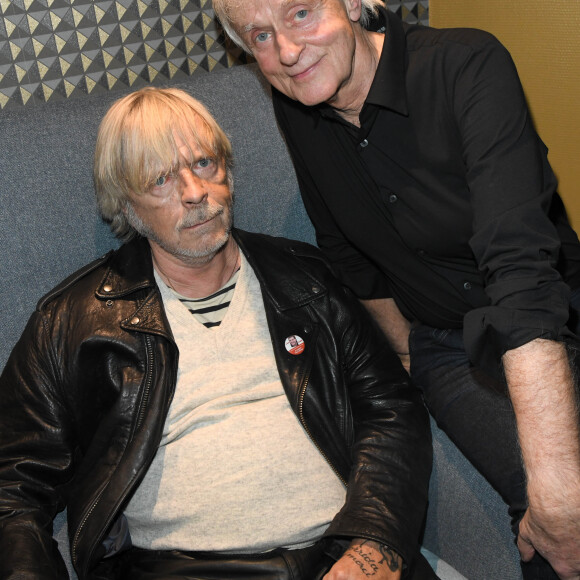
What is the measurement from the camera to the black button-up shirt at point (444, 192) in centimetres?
143

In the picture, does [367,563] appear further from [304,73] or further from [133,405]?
[304,73]

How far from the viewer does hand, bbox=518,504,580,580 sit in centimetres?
144

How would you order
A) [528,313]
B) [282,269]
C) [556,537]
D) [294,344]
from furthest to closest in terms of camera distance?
[282,269]
[294,344]
[556,537]
[528,313]

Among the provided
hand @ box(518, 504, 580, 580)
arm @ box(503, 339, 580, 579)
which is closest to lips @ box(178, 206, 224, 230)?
arm @ box(503, 339, 580, 579)

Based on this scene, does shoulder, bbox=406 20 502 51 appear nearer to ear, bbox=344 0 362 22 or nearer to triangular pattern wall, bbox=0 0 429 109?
ear, bbox=344 0 362 22

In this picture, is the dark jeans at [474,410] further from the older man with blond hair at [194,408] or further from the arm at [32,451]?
the arm at [32,451]

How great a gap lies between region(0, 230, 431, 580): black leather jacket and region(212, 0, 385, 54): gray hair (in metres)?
0.54

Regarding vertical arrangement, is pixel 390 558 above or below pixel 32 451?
below

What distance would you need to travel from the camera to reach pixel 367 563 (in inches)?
63.8

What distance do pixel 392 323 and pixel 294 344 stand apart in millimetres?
418

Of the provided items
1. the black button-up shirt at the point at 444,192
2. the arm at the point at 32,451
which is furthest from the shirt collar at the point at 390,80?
the arm at the point at 32,451

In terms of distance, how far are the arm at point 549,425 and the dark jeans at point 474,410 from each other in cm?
24

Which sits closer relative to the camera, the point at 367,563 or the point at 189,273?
the point at 367,563

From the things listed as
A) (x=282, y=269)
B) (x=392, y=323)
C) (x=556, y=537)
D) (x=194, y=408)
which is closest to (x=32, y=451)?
(x=194, y=408)
